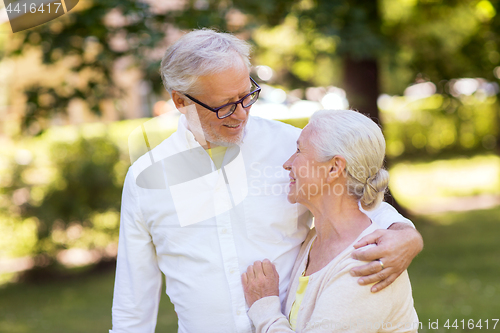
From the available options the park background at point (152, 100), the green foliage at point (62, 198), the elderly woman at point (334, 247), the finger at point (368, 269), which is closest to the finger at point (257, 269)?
the elderly woman at point (334, 247)

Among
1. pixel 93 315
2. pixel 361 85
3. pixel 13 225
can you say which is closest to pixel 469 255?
pixel 361 85

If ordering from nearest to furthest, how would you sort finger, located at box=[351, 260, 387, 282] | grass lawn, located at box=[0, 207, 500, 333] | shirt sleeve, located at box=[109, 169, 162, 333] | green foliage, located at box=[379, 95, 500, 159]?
finger, located at box=[351, 260, 387, 282], shirt sleeve, located at box=[109, 169, 162, 333], grass lawn, located at box=[0, 207, 500, 333], green foliage, located at box=[379, 95, 500, 159]

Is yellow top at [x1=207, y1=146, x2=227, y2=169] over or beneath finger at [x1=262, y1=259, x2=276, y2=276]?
over

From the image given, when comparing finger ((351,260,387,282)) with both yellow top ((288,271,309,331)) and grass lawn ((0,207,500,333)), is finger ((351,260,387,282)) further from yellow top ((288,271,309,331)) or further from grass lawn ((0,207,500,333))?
grass lawn ((0,207,500,333))

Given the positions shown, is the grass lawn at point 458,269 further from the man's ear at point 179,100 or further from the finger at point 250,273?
the man's ear at point 179,100

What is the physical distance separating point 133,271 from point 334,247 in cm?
92

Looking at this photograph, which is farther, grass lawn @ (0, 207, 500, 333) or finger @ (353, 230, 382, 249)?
grass lawn @ (0, 207, 500, 333)

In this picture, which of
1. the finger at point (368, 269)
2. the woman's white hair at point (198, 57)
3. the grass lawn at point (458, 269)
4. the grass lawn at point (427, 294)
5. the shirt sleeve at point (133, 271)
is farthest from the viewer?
the grass lawn at point (427, 294)

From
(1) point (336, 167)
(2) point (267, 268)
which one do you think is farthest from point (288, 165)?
(2) point (267, 268)

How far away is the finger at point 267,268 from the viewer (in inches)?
80.9

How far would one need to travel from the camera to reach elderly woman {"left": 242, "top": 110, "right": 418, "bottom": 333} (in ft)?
5.86

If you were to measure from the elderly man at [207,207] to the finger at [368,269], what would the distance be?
0.99 ft

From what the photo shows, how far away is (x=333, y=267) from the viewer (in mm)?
1887

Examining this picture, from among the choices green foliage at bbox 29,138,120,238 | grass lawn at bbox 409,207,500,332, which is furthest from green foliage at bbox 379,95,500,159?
green foliage at bbox 29,138,120,238
